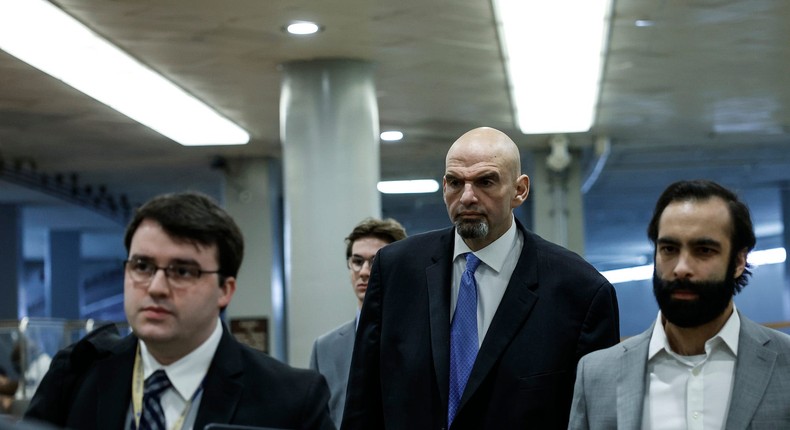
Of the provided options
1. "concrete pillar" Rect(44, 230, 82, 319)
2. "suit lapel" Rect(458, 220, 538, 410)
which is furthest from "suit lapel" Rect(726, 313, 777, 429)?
"concrete pillar" Rect(44, 230, 82, 319)

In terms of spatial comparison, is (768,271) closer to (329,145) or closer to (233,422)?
(329,145)

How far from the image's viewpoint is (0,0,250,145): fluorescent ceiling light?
9.09 metres

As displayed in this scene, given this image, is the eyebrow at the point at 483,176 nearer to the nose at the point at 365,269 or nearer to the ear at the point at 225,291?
the ear at the point at 225,291

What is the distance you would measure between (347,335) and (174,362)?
2.82 metres

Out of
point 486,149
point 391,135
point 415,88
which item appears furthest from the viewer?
point 391,135

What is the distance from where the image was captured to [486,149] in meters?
4.15

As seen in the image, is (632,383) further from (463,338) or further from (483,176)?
(483,176)

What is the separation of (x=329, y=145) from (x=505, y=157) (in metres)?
6.52

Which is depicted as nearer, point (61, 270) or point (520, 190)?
point (520, 190)

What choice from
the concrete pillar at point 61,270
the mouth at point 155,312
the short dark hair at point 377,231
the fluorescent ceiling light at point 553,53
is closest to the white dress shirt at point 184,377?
the mouth at point 155,312

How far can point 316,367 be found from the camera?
5.75m

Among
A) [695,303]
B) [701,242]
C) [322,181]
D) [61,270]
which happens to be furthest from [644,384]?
[61,270]

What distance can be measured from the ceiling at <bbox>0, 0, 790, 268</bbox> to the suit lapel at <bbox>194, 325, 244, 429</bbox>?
5983mm

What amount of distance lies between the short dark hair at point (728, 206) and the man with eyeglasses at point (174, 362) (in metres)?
1.15
